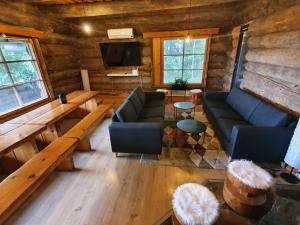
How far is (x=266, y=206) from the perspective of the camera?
40.3 inches

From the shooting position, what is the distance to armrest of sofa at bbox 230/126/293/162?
6.52 feet

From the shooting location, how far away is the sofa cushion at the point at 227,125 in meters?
2.38

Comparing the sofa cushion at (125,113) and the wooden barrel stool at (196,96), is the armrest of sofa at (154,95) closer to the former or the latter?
the wooden barrel stool at (196,96)

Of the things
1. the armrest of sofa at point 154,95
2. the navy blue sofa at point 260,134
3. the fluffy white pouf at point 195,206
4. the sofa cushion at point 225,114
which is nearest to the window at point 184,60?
the armrest of sofa at point 154,95

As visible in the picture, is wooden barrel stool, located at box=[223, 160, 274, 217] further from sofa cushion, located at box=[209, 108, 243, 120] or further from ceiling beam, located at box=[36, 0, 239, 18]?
ceiling beam, located at box=[36, 0, 239, 18]

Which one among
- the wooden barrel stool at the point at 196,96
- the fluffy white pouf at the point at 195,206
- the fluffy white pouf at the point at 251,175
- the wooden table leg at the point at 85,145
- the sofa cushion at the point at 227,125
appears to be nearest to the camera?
the fluffy white pouf at the point at 195,206

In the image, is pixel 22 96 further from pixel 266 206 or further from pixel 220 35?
pixel 220 35

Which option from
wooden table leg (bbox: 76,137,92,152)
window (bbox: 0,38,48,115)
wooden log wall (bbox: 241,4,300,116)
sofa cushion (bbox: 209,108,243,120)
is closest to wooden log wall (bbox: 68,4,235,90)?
wooden log wall (bbox: 241,4,300,116)

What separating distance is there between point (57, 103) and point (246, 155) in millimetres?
3587

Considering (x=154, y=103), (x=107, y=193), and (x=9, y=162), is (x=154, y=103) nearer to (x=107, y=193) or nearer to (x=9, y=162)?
(x=107, y=193)

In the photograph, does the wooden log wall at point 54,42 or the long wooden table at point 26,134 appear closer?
the long wooden table at point 26,134

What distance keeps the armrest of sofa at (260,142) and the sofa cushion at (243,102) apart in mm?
786

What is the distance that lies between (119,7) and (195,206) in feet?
13.8

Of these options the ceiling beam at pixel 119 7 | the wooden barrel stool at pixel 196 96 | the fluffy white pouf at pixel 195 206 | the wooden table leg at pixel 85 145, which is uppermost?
the ceiling beam at pixel 119 7
